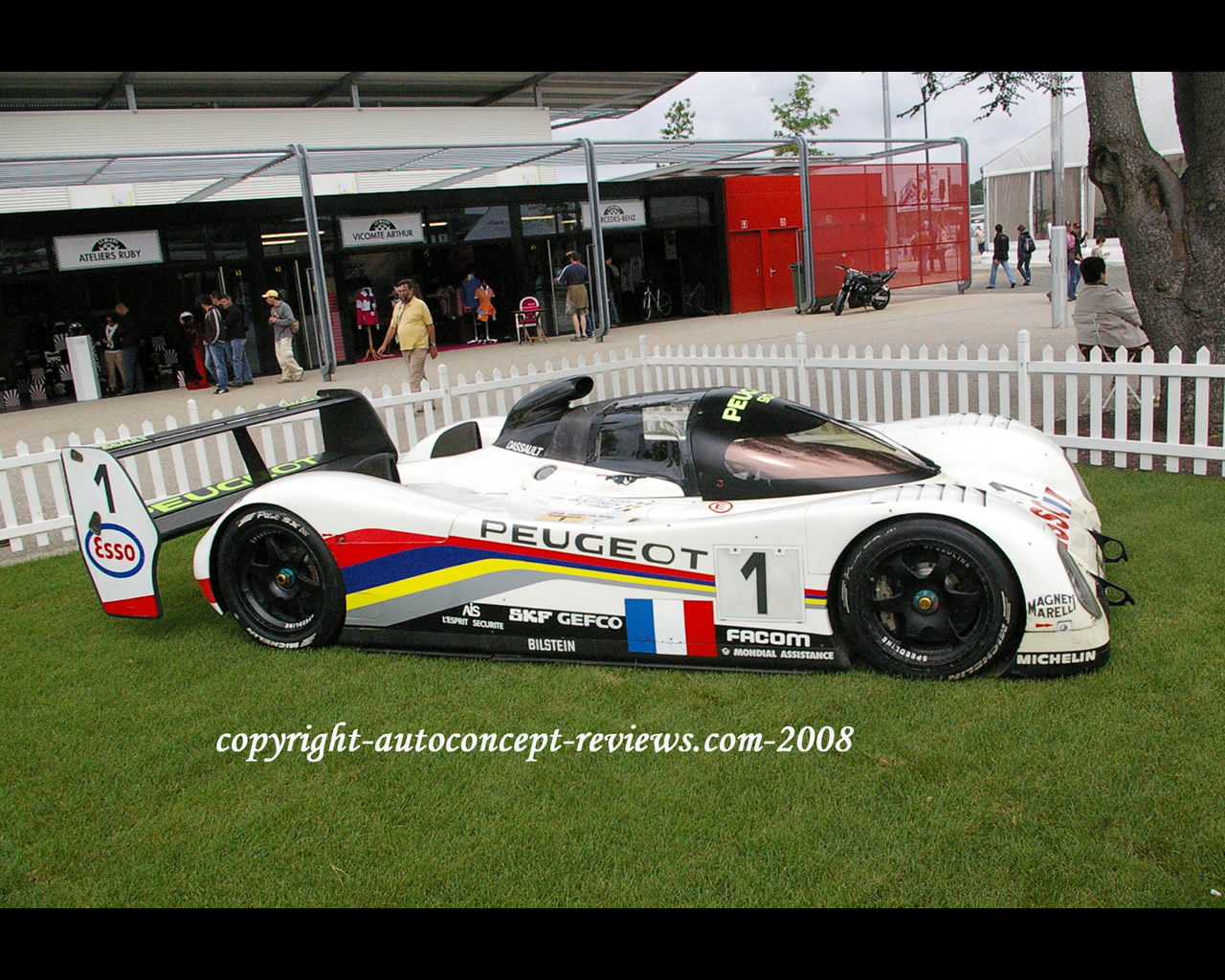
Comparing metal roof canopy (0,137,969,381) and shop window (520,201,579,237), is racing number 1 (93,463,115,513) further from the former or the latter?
shop window (520,201,579,237)

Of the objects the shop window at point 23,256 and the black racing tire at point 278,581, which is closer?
the black racing tire at point 278,581

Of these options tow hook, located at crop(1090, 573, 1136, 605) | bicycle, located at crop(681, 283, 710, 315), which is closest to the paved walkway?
bicycle, located at crop(681, 283, 710, 315)

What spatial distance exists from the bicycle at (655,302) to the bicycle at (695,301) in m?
0.46

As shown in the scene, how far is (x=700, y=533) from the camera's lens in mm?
4660

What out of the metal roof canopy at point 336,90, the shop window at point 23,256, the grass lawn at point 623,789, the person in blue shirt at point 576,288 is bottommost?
the grass lawn at point 623,789

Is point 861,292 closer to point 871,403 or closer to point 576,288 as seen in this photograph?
point 576,288

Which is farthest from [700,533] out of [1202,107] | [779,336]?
[779,336]

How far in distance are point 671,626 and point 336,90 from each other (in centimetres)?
2363

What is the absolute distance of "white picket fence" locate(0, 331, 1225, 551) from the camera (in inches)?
309

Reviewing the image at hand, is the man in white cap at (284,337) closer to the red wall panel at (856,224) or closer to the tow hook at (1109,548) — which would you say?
the red wall panel at (856,224)

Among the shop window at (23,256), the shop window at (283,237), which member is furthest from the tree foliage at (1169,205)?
the shop window at (23,256)

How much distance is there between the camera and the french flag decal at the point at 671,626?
15.5 feet

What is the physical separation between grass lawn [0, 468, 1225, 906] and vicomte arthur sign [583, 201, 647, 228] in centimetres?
2115

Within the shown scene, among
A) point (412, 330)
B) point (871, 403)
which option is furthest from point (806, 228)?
point (871, 403)
